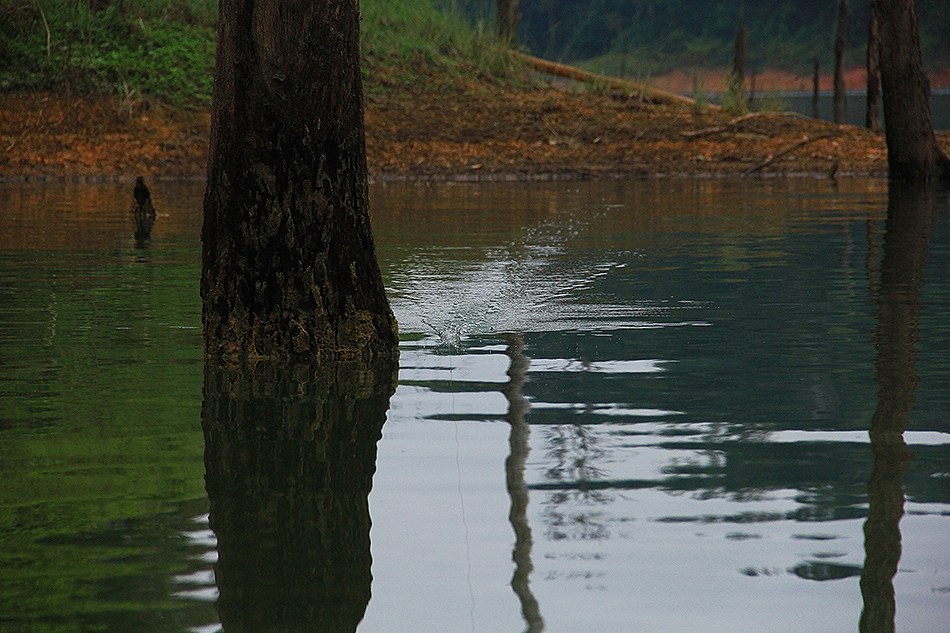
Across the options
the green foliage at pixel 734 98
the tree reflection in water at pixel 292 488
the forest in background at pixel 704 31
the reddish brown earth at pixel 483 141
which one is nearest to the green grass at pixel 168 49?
the reddish brown earth at pixel 483 141

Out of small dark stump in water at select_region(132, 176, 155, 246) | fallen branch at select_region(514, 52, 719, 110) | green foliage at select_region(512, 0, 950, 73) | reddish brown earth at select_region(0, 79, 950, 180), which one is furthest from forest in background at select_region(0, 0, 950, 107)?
green foliage at select_region(512, 0, 950, 73)

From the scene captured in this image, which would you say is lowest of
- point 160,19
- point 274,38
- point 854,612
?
point 854,612

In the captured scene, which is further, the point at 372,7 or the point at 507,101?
the point at 372,7

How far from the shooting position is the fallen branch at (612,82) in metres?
27.5

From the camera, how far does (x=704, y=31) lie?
4973 inches

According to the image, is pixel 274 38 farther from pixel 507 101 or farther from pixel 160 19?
pixel 160 19

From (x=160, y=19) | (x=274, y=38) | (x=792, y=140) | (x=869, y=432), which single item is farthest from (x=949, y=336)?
(x=160, y=19)

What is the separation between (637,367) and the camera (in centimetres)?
655

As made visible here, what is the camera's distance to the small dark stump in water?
14171 millimetres

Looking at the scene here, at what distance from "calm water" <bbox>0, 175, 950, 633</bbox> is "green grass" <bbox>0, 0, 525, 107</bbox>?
16009 millimetres

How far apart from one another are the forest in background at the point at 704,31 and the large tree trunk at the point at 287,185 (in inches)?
4151

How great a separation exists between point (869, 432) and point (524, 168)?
729 inches

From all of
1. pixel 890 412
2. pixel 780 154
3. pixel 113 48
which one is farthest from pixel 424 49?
pixel 890 412

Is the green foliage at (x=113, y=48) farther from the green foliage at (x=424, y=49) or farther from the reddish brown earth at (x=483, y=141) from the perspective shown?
the green foliage at (x=424, y=49)
